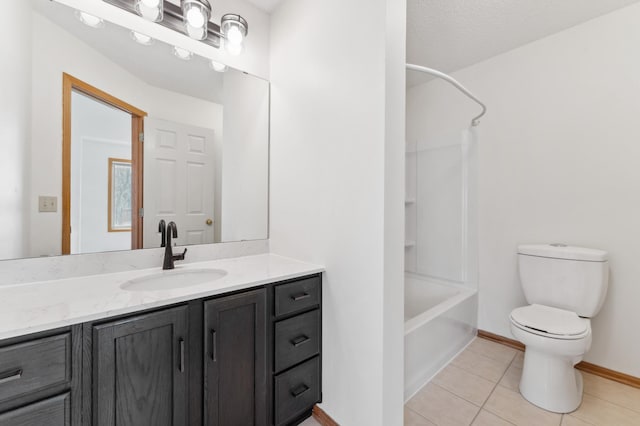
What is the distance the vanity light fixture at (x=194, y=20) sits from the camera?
1.30 metres

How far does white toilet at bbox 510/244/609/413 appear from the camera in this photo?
4.79 ft

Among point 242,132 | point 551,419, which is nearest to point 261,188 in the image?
point 242,132

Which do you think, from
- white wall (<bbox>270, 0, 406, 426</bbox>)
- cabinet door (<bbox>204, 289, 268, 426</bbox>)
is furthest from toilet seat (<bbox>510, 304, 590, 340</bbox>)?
cabinet door (<bbox>204, 289, 268, 426</bbox>)

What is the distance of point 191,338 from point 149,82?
132 cm

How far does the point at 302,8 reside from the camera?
155cm

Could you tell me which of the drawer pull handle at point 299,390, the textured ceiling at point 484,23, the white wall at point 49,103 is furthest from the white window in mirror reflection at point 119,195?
the textured ceiling at point 484,23

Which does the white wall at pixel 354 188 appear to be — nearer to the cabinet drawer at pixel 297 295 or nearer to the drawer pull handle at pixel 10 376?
the cabinet drawer at pixel 297 295

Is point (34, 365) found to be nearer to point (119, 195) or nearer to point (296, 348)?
point (119, 195)

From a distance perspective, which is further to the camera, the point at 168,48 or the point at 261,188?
the point at 261,188

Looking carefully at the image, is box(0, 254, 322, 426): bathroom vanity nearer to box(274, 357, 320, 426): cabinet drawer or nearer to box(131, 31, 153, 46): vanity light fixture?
box(274, 357, 320, 426): cabinet drawer

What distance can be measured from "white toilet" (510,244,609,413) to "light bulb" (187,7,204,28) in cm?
251

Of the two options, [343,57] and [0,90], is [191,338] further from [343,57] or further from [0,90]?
[343,57]

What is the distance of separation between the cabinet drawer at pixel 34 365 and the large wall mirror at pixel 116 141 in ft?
1.95

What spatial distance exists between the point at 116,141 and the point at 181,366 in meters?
1.10
